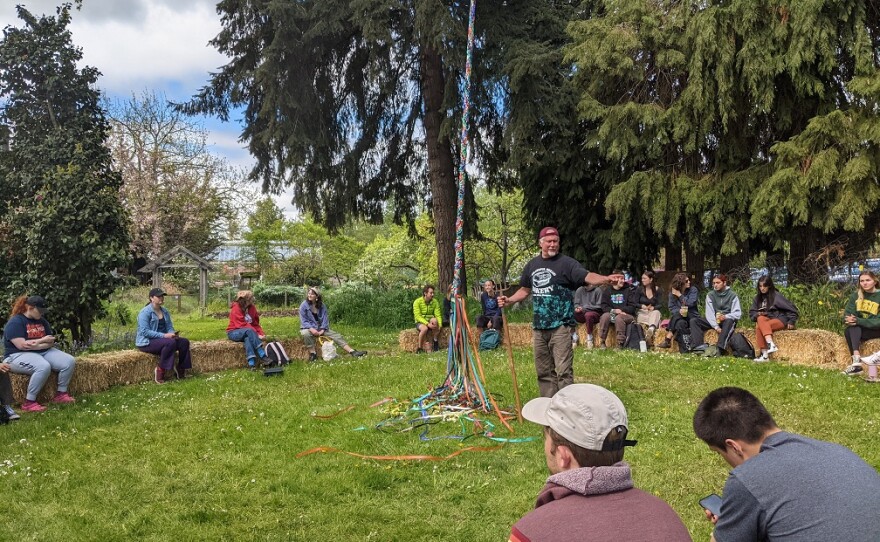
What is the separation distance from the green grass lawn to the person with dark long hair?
3.61 ft

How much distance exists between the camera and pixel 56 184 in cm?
1017

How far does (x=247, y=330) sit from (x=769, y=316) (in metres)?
7.61

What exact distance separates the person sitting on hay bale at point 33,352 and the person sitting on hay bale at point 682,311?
8.38 meters

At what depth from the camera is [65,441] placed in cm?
578

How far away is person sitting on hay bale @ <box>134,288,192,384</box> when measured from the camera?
9102mm

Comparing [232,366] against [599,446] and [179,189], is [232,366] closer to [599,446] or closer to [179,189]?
[599,446]

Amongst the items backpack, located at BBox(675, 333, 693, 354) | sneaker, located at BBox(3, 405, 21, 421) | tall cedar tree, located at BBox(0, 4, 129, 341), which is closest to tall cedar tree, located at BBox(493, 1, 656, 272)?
backpack, located at BBox(675, 333, 693, 354)

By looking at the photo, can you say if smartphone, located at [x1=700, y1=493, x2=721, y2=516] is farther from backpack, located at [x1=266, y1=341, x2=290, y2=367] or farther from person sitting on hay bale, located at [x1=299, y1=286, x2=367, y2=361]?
person sitting on hay bale, located at [x1=299, y1=286, x2=367, y2=361]

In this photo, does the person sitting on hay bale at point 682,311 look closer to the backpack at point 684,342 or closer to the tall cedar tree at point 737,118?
the backpack at point 684,342

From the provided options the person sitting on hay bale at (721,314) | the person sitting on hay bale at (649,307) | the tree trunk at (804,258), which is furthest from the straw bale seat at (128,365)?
the tree trunk at (804,258)

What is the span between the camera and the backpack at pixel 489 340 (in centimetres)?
1123

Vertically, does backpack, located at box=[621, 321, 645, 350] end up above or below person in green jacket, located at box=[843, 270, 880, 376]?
below

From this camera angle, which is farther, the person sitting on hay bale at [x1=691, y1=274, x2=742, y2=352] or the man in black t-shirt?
the person sitting on hay bale at [x1=691, y1=274, x2=742, y2=352]

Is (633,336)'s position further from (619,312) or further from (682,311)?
(682,311)
